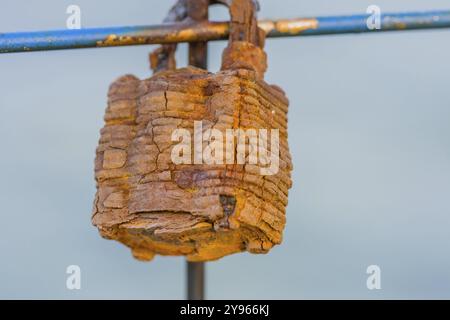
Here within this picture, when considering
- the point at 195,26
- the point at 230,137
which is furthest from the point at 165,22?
the point at 230,137

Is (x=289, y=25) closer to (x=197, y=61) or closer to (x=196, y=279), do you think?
(x=197, y=61)

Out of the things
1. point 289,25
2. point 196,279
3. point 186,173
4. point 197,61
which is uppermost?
point 289,25

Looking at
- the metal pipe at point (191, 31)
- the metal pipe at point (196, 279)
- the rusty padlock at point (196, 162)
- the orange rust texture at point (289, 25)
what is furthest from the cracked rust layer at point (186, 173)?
the metal pipe at point (196, 279)

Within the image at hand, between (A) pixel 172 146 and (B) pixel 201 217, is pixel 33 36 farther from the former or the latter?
(B) pixel 201 217

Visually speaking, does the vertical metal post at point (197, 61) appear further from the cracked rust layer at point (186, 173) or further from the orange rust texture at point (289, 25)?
the cracked rust layer at point (186, 173)

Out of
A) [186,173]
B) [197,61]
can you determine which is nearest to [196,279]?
[197,61]

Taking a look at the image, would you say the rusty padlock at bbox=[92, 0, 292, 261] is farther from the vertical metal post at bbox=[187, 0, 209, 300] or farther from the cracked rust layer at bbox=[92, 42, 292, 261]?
the vertical metal post at bbox=[187, 0, 209, 300]
